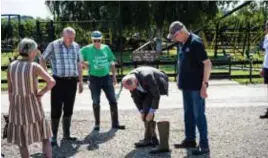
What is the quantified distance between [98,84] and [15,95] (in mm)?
2762

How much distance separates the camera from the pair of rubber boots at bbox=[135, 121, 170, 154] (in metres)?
6.41

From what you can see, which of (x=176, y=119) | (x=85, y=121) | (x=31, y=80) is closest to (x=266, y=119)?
(x=176, y=119)

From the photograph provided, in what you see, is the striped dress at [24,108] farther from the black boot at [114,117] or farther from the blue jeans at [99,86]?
the black boot at [114,117]

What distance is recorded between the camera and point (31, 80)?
17.1 ft

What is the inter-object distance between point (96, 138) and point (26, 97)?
7.94 feet

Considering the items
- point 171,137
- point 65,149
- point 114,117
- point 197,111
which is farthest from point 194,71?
point 114,117

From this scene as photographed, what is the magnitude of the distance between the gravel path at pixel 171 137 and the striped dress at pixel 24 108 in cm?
111

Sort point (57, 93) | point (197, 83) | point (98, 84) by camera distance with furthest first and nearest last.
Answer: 1. point (98, 84)
2. point (57, 93)
3. point (197, 83)

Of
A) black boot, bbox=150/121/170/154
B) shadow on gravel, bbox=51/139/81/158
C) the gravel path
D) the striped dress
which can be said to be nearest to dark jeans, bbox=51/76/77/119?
shadow on gravel, bbox=51/139/81/158

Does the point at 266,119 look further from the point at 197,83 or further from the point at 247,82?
the point at 247,82

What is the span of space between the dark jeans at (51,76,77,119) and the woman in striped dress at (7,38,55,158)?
62.6 inches

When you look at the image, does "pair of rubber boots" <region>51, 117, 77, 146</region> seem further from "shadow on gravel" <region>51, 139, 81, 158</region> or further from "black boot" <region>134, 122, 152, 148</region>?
"black boot" <region>134, 122, 152, 148</region>

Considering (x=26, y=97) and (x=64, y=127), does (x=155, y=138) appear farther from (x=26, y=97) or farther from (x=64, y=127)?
(x=26, y=97)

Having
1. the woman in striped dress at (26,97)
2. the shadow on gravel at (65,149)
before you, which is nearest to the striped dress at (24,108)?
the woman in striped dress at (26,97)
